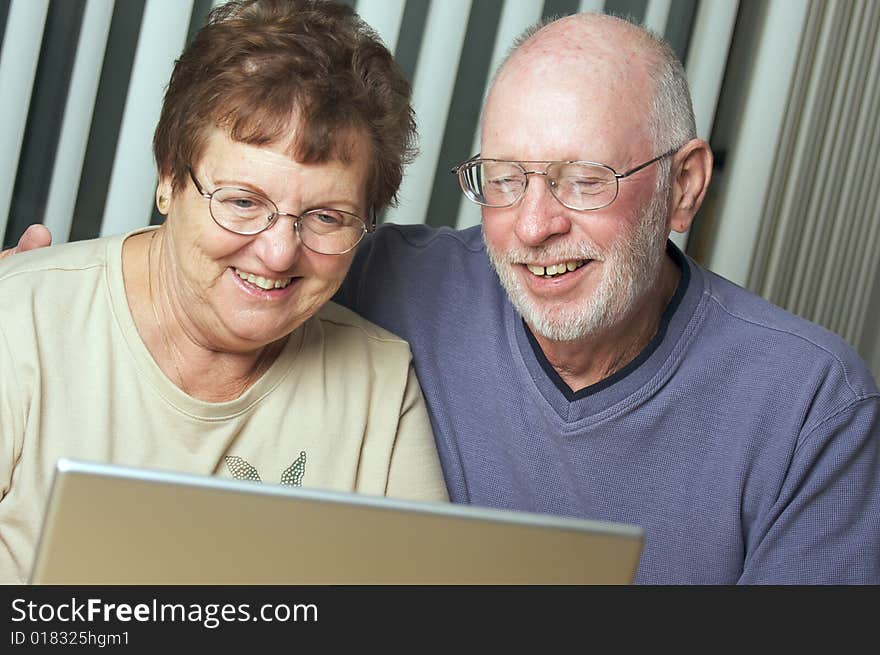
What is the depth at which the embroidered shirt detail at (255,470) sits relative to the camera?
1.72 meters

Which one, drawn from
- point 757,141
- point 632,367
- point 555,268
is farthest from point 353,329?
point 757,141

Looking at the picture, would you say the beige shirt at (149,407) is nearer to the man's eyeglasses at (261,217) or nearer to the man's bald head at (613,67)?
the man's eyeglasses at (261,217)

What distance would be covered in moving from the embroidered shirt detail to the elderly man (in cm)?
29

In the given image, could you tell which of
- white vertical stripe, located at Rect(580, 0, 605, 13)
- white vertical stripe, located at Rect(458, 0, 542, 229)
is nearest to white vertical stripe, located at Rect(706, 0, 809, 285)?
white vertical stripe, located at Rect(580, 0, 605, 13)

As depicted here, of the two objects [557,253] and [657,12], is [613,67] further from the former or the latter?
[657,12]

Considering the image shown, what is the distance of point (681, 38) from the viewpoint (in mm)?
3090

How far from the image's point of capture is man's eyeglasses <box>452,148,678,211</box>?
1751 millimetres

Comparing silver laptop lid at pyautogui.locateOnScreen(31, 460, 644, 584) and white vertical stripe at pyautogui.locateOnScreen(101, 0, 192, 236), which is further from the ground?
white vertical stripe at pyautogui.locateOnScreen(101, 0, 192, 236)

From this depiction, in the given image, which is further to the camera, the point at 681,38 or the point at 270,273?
the point at 681,38

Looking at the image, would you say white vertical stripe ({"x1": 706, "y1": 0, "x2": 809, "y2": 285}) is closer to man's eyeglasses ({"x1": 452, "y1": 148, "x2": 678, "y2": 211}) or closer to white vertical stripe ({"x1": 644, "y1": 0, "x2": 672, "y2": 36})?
white vertical stripe ({"x1": 644, "y1": 0, "x2": 672, "y2": 36})

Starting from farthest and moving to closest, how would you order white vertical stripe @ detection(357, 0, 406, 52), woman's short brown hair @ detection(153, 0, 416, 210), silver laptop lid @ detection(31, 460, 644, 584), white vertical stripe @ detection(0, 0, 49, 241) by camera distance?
white vertical stripe @ detection(357, 0, 406, 52) < white vertical stripe @ detection(0, 0, 49, 241) < woman's short brown hair @ detection(153, 0, 416, 210) < silver laptop lid @ detection(31, 460, 644, 584)

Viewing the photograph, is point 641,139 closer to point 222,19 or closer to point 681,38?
point 222,19
